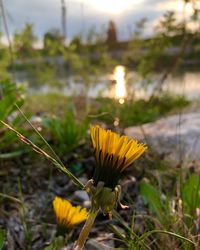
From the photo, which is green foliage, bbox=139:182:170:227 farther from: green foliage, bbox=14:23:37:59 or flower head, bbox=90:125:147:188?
green foliage, bbox=14:23:37:59

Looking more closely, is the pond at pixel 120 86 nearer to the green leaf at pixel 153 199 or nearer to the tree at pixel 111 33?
the tree at pixel 111 33

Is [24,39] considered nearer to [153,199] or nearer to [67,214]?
[153,199]

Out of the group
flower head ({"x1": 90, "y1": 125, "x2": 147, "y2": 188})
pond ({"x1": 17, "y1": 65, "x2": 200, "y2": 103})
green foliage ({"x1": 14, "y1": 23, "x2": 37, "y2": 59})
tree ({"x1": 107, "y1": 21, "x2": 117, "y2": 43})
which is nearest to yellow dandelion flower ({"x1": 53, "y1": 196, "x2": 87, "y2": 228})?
flower head ({"x1": 90, "y1": 125, "x2": 147, "y2": 188})

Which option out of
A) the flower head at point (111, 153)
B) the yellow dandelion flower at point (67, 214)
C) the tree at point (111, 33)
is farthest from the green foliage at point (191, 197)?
the tree at point (111, 33)

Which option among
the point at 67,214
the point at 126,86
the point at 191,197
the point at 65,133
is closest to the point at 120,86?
the point at 126,86

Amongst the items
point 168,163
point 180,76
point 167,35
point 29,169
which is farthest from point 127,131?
point 180,76

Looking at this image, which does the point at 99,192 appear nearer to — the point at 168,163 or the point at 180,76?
the point at 168,163
